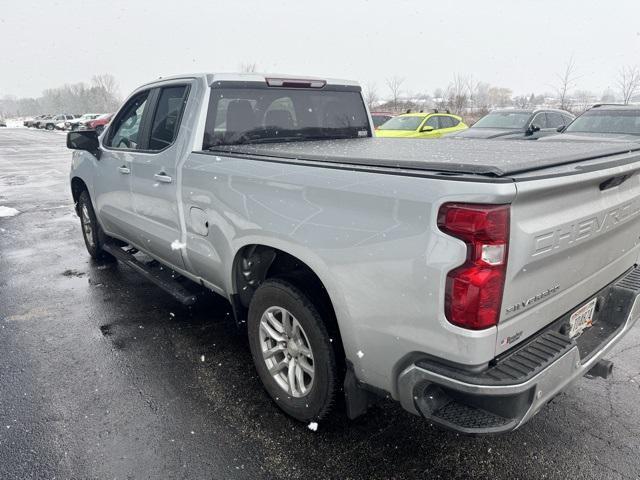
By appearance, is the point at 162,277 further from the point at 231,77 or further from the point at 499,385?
the point at 499,385

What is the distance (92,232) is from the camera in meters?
5.59

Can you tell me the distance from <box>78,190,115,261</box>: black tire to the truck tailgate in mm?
4783

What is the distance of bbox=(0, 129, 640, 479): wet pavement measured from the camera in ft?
8.06

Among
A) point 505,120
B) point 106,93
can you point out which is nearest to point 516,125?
point 505,120

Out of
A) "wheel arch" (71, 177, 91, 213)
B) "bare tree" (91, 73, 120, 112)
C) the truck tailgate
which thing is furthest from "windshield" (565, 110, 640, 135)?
"bare tree" (91, 73, 120, 112)

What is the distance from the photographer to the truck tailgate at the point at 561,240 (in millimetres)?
1811

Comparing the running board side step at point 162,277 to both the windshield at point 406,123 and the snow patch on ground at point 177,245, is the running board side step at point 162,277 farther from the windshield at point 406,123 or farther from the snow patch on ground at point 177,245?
the windshield at point 406,123

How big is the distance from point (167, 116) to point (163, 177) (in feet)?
1.88

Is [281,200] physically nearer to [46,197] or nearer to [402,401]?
[402,401]

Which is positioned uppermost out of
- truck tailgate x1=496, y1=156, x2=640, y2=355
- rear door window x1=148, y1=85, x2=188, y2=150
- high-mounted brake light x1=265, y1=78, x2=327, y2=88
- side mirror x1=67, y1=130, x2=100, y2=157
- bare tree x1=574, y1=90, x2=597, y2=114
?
high-mounted brake light x1=265, y1=78, x2=327, y2=88

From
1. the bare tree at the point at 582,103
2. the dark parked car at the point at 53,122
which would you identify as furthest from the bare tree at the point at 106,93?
the bare tree at the point at 582,103

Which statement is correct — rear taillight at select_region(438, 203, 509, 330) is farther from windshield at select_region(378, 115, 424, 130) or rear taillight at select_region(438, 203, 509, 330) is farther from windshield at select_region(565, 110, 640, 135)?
windshield at select_region(378, 115, 424, 130)

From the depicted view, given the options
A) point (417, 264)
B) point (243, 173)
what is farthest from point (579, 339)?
point (243, 173)

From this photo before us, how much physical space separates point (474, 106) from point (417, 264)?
1975 inches
